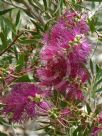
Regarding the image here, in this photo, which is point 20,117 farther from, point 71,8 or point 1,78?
point 71,8

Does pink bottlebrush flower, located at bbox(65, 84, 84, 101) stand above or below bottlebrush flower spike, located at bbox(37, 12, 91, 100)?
below

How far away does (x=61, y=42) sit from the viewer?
1.26m

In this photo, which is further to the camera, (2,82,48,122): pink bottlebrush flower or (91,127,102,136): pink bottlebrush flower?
(91,127,102,136): pink bottlebrush flower

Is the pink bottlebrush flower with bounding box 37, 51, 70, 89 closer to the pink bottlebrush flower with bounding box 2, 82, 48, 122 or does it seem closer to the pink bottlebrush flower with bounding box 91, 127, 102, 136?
the pink bottlebrush flower with bounding box 2, 82, 48, 122

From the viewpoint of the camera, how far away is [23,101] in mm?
1312

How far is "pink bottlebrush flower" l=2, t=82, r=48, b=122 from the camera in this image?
129cm

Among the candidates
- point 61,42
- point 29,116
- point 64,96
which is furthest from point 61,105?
point 61,42

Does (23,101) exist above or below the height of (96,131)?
above

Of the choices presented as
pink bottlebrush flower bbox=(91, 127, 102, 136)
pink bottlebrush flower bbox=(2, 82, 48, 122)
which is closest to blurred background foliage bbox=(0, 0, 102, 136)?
pink bottlebrush flower bbox=(2, 82, 48, 122)

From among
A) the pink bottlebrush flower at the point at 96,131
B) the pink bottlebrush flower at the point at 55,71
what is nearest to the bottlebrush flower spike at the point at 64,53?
the pink bottlebrush flower at the point at 55,71

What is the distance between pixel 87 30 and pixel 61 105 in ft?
0.90

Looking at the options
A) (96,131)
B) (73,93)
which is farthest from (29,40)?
(96,131)

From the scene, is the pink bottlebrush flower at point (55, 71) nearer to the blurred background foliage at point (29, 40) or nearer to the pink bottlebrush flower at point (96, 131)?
the blurred background foliage at point (29, 40)

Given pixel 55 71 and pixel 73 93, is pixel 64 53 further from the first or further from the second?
pixel 73 93
